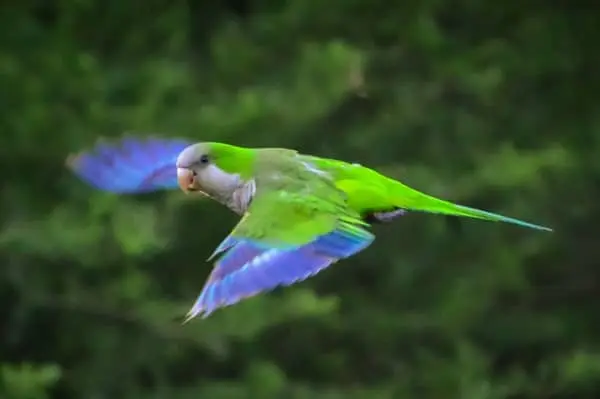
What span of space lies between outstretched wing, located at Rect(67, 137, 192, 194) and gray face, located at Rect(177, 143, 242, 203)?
74mm

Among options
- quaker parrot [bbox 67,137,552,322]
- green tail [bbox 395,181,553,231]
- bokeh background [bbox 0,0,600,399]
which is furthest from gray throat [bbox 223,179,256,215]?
bokeh background [bbox 0,0,600,399]

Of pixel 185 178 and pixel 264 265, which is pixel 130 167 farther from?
pixel 264 265

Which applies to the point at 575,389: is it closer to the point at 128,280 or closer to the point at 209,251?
the point at 209,251

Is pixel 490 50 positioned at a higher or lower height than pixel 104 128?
higher

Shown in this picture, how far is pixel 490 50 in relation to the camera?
3094 mm

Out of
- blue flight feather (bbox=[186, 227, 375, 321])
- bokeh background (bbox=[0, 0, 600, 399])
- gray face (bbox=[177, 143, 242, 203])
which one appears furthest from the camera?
bokeh background (bbox=[0, 0, 600, 399])

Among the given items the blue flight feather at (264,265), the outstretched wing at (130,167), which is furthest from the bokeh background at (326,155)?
the blue flight feather at (264,265)

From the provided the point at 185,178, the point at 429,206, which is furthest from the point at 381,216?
the point at 185,178

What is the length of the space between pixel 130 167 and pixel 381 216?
0.72 feet

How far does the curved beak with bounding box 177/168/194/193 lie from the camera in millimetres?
933

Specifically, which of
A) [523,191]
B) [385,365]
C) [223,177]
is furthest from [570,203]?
[223,177]

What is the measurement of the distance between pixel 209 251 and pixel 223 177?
1798 mm

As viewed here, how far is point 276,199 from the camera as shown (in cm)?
94

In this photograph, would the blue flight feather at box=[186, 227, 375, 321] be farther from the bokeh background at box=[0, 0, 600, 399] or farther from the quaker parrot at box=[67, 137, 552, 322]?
the bokeh background at box=[0, 0, 600, 399]
